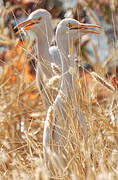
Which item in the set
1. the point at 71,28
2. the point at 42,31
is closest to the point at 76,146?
the point at 71,28

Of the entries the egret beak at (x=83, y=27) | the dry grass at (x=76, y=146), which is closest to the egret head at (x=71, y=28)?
the egret beak at (x=83, y=27)

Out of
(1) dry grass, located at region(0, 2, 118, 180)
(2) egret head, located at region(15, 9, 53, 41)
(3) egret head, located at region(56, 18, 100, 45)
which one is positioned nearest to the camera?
(1) dry grass, located at region(0, 2, 118, 180)

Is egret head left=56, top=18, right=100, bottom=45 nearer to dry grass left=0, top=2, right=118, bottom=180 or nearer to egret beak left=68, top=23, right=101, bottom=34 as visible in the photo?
egret beak left=68, top=23, right=101, bottom=34

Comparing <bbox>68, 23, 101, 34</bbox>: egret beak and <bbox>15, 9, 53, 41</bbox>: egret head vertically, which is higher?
<bbox>15, 9, 53, 41</bbox>: egret head

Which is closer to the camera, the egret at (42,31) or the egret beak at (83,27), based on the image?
the egret beak at (83,27)

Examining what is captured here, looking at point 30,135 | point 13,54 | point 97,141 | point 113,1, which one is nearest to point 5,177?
point 30,135

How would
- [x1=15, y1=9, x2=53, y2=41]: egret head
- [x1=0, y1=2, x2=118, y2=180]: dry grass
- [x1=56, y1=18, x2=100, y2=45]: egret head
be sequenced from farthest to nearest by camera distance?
[x1=15, y1=9, x2=53, y2=41]: egret head < [x1=56, y1=18, x2=100, y2=45]: egret head < [x1=0, y1=2, x2=118, y2=180]: dry grass

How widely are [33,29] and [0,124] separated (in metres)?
0.69

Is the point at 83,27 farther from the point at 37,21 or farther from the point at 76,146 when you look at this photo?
the point at 76,146

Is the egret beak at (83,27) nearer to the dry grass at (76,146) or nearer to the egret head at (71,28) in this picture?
the egret head at (71,28)

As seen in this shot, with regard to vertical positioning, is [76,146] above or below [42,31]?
below

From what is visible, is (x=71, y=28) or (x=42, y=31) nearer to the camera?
(x=71, y=28)

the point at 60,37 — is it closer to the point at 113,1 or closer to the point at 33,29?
the point at 113,1

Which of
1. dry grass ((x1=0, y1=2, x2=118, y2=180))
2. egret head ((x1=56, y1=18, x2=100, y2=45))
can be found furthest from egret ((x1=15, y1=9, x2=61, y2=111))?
egret head ((x1=56, y1=18, x2=100, y2=45))
